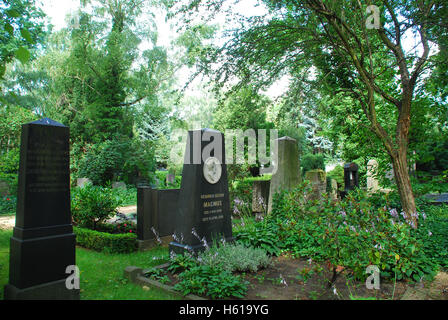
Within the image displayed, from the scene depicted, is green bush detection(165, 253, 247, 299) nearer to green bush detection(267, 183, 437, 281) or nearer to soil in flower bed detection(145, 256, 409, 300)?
soil in flower bed detection(145, 256, 409, 300)

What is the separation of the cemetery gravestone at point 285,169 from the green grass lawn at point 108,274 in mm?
3731

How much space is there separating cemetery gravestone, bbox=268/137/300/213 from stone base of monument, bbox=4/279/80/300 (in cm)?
568

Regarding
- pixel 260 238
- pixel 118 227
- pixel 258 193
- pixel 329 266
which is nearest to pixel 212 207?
pixel 260 238

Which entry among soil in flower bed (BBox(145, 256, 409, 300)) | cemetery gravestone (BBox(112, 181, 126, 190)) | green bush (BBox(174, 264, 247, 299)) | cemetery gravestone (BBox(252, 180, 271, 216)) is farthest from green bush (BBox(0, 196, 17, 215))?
green bush (BBox(174, 264, 247, 299))

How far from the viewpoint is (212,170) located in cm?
566

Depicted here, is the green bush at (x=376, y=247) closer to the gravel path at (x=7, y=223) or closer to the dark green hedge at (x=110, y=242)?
the dark green hedge at (x=110, y=242)

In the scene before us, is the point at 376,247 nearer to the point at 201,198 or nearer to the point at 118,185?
the point at 201,198

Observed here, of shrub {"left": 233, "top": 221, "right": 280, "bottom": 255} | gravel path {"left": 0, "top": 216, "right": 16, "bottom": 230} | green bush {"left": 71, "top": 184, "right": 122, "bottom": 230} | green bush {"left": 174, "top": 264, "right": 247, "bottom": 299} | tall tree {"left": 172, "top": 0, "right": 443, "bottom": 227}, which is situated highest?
tall tree {"left": 172, "top": 0, "right": 443, "bottom": 227}

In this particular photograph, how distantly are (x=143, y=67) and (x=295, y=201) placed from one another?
53.0 feet

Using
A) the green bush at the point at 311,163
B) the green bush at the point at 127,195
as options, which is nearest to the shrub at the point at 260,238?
the green bush at the point at 127,195

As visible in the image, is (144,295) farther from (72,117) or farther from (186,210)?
(72,117)

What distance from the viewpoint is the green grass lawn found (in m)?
4.02

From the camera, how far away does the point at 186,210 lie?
5395 millimetres

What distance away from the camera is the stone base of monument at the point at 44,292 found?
353 cm
